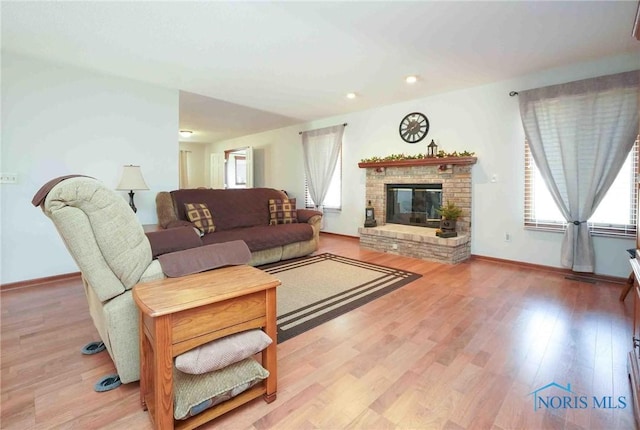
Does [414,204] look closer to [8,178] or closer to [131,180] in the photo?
[131,180]

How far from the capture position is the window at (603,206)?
3.20 m

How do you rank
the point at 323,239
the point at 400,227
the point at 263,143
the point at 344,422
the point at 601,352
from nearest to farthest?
the point at 344,422 → the point at 601,352 → the point at 400,227 → the point at 323,239 → the point at 263,143

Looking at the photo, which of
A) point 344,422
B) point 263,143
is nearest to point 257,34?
point 344,422

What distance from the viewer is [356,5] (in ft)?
7.54

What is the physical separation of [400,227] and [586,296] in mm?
2460

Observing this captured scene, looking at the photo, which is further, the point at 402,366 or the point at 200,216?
the point at 200,216

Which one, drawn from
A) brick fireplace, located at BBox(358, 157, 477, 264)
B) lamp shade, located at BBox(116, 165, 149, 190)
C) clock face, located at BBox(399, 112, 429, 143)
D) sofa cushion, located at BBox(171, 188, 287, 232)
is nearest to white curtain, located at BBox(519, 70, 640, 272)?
brick fireplace, located at BBox(358, 157, 477, 264)

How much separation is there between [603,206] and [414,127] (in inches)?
101

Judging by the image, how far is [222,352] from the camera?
1.28 meters

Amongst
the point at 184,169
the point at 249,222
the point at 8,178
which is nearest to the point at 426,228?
the point at 249,222

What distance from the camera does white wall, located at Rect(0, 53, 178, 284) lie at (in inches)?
125

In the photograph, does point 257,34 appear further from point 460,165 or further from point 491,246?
point 491,246

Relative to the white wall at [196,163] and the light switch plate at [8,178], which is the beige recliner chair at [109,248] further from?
the white wall at [196,163]

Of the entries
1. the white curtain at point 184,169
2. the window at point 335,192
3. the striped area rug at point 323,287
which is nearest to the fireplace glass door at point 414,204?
the window at point 335,192
